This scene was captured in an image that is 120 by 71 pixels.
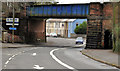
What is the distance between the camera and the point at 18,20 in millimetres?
35812

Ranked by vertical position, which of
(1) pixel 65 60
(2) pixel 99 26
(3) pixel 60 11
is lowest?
(1) pixel 65 60

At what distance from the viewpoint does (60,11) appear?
107 ft

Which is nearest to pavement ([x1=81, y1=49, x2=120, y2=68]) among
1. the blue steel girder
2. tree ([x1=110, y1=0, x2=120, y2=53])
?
tree ([x1=110, y1=0, x2=120, y2=53])

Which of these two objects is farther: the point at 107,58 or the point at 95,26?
the point at 95,26

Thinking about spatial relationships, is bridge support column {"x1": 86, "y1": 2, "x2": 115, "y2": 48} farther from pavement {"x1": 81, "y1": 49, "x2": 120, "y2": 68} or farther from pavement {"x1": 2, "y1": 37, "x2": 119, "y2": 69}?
pavement {"x1": 81, "y1": 49, "x2": 120, "y2": 68}

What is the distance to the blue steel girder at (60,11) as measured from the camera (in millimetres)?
31234

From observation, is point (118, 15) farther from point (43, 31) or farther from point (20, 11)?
→ point (43, 31)

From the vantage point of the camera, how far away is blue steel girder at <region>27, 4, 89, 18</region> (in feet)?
102

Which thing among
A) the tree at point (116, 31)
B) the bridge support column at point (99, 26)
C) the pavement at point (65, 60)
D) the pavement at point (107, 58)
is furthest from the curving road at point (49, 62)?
the bridge support column at point (99, 26)

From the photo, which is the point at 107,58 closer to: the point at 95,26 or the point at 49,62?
the point at 49,62

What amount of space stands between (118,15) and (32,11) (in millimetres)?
18472

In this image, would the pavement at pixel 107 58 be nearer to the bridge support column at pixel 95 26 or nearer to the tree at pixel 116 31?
the tree at pixel 116 31

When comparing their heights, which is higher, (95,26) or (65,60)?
(95,26)

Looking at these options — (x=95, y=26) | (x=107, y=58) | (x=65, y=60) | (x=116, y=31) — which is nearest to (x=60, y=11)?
(x=95, y=26)
